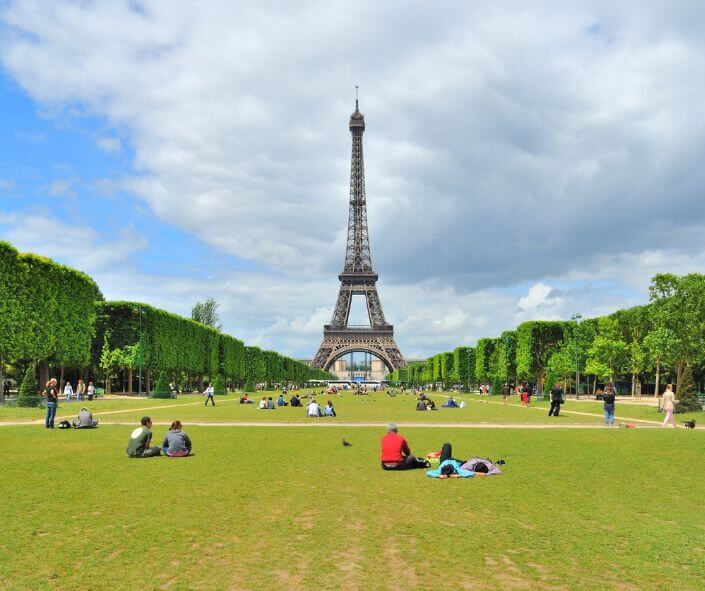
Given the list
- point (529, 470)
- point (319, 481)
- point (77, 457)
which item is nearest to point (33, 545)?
point (319, 481)

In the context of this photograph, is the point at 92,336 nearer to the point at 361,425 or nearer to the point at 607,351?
the point at 361,425

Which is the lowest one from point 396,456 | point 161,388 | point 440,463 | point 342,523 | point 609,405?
point 342,523

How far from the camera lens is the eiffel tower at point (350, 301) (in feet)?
468

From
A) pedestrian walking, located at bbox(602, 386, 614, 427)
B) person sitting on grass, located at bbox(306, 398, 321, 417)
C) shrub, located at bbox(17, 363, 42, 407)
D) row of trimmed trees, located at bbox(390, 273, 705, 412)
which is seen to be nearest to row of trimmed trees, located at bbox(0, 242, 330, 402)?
shrub, located at bbox(17, 363, 42, 407)

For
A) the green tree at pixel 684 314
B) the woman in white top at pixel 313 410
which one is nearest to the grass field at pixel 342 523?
the woman in white top at pixel 313 410

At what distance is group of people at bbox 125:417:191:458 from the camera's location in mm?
17969

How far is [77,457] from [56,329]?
124ft

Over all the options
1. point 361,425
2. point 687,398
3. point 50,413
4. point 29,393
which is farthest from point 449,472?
point 29,393

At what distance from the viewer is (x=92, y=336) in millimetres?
60750

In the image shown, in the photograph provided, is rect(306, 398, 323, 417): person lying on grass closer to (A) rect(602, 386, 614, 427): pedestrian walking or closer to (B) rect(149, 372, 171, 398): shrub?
(A) rect(602, 386, 614, 427): pedestrian walking

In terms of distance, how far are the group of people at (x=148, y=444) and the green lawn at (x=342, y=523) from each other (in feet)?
2.22

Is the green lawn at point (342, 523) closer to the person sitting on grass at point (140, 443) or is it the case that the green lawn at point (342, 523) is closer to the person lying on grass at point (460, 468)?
the person lying on grass at point (460, 468)

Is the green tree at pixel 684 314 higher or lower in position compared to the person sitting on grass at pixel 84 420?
higher

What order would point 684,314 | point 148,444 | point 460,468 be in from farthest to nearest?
1. point 684,314
2. point 148,444
3. point 460,468
